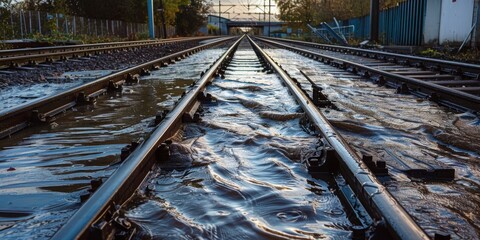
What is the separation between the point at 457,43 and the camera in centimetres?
1752

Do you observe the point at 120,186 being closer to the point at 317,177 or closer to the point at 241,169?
the point at 241,169

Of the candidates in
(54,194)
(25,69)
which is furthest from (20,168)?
(25,69)

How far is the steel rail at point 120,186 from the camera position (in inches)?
75.6

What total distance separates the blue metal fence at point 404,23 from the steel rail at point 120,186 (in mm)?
18532

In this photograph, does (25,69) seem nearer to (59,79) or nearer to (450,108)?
(59,79)

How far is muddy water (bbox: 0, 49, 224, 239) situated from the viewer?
2.52 meters

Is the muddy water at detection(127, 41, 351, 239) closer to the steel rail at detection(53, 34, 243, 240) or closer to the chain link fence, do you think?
the steel rail at detection(53, 34, 243, 240)

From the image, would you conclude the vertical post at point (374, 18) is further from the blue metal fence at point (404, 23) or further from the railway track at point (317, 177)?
the railway track at point (317, 177)

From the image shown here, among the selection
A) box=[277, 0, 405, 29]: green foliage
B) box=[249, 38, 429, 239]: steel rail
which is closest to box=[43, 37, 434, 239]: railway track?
box=[249, 38, 429, 239]: steel rail

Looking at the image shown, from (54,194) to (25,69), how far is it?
30.2 feet

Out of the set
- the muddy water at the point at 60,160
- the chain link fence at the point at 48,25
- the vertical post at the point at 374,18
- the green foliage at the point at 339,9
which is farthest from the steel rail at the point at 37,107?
the green foliage at the point at 339,9

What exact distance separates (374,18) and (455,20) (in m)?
6.21

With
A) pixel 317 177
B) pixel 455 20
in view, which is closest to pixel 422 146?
pixel 317 177

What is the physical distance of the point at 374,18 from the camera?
23547 mm
